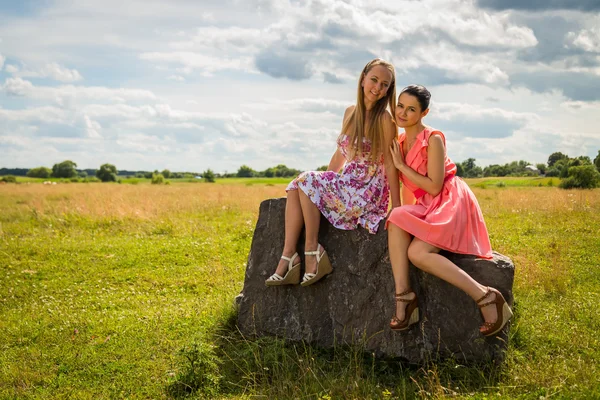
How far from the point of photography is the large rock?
18.5ft

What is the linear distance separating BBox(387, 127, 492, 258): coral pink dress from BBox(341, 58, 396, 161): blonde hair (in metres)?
0.41

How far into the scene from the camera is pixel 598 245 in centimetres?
1062

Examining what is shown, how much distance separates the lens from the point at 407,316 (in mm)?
5645

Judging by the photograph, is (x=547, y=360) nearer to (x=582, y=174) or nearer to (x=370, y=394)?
(x=370, y=394)

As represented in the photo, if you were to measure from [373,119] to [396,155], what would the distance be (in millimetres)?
537

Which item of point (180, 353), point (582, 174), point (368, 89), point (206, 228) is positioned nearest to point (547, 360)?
point (368, 89)

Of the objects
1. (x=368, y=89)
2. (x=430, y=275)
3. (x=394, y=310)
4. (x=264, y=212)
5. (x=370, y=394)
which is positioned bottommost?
(x=370, y=394)

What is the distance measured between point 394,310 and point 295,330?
1325mm

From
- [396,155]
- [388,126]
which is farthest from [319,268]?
[388,126]

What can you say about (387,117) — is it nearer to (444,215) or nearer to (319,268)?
(444,215)

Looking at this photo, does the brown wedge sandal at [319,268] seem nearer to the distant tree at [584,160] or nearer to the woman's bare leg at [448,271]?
the woman's bare leg at [448,271]

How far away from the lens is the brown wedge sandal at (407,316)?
5.63m

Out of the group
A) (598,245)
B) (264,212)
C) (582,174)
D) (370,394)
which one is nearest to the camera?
(370,394)

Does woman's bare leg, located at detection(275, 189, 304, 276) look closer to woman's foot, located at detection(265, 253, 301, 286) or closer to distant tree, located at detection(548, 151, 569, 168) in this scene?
woman's foot, located at detection(265, 253, 301, 286)
